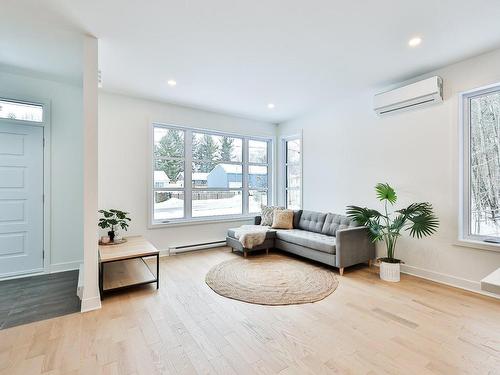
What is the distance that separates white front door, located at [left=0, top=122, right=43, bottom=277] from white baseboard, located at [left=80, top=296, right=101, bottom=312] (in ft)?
5.52

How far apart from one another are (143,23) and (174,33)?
0.96ft

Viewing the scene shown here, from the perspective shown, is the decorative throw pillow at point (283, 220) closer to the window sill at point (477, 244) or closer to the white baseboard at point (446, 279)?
the white baseboard at point (446, 279)

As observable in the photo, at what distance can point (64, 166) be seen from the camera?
372 cm

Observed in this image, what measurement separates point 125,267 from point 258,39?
3.41 meters

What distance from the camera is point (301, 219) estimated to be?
4.85 metres

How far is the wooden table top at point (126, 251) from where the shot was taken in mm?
2809

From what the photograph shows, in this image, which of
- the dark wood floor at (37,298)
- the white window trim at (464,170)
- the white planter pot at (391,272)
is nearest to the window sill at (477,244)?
the white window trim at (464,170)

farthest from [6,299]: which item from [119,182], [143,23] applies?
[143,23]

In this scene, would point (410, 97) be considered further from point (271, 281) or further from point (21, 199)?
point (21, 199)

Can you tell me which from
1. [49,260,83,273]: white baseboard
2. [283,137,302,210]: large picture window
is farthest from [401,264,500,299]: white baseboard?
[49,260,83,273]: white baseboard

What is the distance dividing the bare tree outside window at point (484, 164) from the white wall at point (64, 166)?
5.47 metres

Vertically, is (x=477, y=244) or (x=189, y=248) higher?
(x=477, y=244)

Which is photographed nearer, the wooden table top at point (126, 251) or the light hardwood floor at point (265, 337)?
the light hardwood floor at point (265, 337)

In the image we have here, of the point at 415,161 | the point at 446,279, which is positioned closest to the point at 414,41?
the point at 415,161
